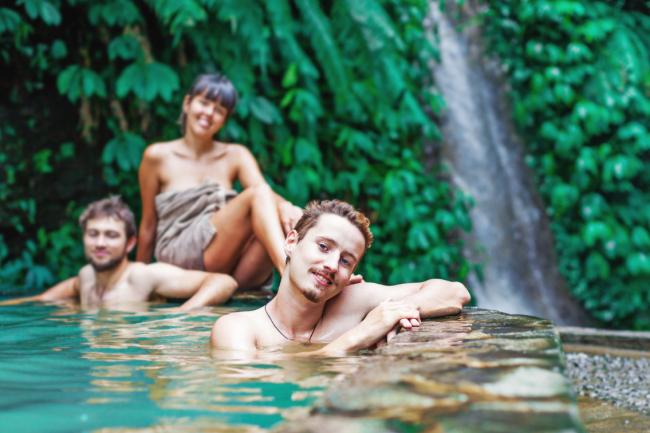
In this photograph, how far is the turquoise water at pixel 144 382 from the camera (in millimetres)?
1188

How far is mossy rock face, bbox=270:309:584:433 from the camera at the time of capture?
929 millimetres

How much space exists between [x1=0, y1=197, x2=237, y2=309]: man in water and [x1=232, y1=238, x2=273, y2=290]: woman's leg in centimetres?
35

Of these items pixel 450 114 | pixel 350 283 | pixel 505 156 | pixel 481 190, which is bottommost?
pixel 350 283

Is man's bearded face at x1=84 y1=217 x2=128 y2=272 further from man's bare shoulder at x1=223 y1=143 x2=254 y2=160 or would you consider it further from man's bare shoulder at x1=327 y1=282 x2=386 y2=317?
man's bare shoulder at x1=327 y1=282 x2=386 y2=317

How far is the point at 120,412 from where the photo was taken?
1.23 metres

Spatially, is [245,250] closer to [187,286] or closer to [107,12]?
[187,286]

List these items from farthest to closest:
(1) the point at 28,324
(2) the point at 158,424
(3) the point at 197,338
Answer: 1. (1) the point at 28,324
2. (3) the point at 197,338
3. (2) the point at 158,424

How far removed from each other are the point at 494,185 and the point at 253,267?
4029 millimetres

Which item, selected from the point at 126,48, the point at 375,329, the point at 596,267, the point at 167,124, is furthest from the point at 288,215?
the point at 596,267

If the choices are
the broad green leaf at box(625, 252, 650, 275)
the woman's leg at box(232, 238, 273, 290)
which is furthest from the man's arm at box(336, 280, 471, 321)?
the broad green leaf at box(625, 252, 650, 275)

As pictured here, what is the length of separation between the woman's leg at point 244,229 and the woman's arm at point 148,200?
596 millimetres

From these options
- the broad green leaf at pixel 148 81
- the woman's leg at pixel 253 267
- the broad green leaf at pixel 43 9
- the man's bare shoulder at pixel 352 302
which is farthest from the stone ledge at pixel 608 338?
the broad green leaf at pixel 43 9

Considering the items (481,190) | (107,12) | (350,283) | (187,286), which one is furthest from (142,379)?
(481,190)

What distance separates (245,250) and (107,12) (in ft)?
7.72
